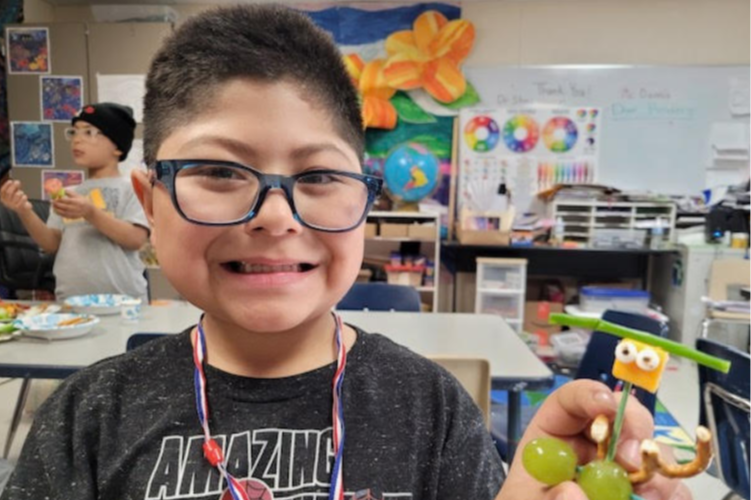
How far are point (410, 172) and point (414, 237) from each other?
21.2 inches

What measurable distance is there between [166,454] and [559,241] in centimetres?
343

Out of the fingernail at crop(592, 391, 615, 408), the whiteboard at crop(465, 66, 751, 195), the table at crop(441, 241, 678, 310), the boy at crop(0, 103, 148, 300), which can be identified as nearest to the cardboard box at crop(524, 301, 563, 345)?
the table at crop(441, 241, 678, 310)

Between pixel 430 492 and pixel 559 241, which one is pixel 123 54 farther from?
pixel 430 492

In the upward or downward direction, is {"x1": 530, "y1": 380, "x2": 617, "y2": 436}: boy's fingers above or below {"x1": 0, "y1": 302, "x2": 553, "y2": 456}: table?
above

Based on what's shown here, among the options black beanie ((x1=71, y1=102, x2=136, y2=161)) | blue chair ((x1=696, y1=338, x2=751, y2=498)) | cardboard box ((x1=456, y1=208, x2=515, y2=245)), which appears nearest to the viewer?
blue chair ((x1=696, y1=338, x2=751, y2=498))

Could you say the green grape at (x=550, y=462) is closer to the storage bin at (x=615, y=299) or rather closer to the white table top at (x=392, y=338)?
the white table top at (x=392, y=338)

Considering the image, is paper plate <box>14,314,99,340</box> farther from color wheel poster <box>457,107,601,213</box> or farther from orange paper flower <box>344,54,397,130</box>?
color wheel poster <box>457,107,601,213</box>

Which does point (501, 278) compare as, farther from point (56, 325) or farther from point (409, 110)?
point (56, 325)

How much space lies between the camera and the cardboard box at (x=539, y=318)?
147 inches

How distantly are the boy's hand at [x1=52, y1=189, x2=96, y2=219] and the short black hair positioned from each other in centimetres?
132

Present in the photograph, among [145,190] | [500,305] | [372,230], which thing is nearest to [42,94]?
[372,230]

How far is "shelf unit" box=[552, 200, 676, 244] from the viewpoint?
11.8 feet

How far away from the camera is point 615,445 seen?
0.37 m

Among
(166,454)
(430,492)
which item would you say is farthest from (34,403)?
(430,492)
